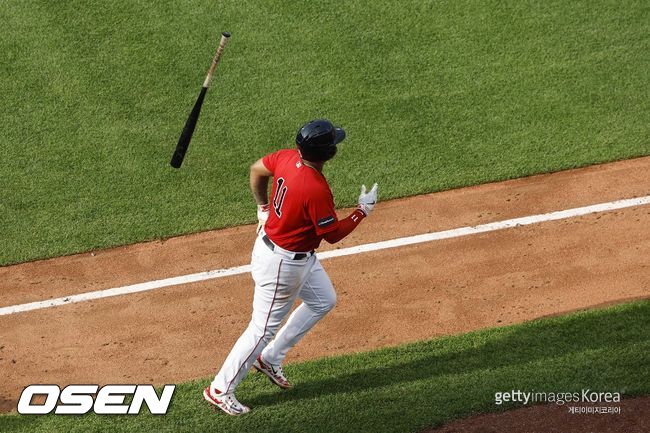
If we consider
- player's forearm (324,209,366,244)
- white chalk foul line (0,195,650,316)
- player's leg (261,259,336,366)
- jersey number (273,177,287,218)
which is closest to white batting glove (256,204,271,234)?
jersey number (273,177,287,218)

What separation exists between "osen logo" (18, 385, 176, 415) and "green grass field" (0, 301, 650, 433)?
3.3 inches

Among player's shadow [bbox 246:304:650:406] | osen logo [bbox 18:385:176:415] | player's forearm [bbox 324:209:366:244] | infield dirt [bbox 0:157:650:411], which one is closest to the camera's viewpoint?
A: player's forearm [bbox 324:209:366:244]

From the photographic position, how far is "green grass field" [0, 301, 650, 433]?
6.68 meters

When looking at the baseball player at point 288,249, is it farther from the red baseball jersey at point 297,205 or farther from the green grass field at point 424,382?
the green grass field at point 424,382

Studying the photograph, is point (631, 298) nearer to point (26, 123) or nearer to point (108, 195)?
point (108, 195)

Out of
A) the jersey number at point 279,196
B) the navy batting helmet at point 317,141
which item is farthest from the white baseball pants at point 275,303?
the navy batting helmet at point 317,141

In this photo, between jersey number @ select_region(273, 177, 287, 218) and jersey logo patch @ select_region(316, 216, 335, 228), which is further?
jersey number @ select_region(273, 177, 287, 218)

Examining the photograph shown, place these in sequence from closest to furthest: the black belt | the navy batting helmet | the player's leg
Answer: the navy batting helmet < the black belt < the player's leg

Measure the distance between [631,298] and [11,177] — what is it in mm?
5992

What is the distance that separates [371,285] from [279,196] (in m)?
2.12

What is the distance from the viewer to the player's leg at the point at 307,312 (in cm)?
678

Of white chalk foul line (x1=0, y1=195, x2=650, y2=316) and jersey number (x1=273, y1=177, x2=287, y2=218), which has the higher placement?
jersey number (x1=273, y1=177, x2=287, y2=218)

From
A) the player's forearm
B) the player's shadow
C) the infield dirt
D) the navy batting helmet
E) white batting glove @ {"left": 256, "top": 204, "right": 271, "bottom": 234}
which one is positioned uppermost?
the navy batting helmet

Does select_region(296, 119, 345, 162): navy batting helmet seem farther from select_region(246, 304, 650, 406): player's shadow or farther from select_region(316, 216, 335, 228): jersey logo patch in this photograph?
select_region(246, 304, 650, 406): player's shadow
